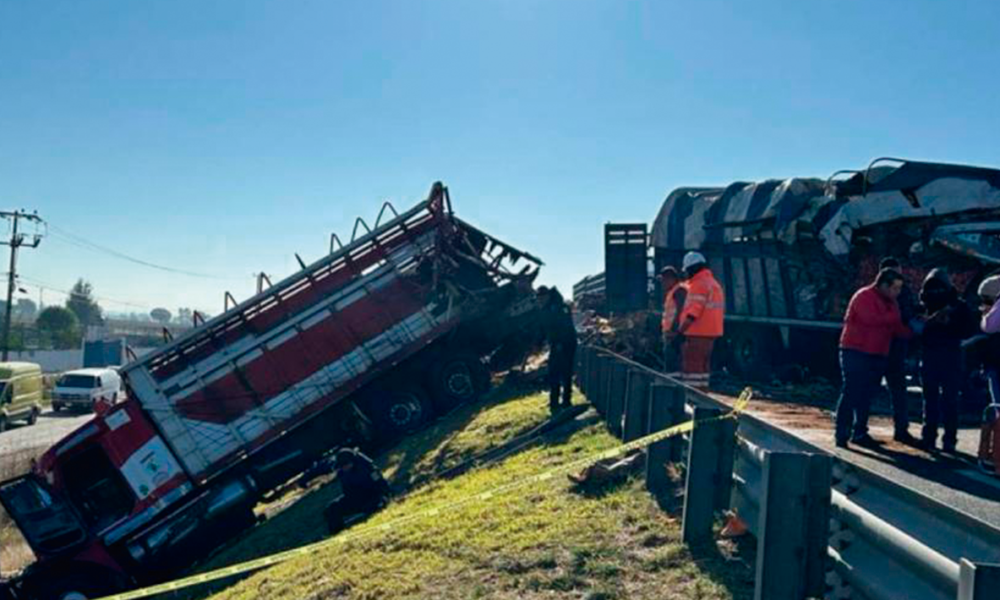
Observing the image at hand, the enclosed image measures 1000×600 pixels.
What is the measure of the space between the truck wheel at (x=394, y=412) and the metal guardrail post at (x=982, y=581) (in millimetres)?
12657

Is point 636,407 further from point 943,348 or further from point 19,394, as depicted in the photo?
point 19,394

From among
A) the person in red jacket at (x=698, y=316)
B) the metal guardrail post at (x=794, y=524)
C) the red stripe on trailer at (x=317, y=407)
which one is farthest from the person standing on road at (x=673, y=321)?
the red stripe on trailer at (x=317, y=407)

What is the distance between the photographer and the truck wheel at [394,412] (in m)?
14.4

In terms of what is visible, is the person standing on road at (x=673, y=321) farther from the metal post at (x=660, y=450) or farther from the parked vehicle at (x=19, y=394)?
the parked vehicle at (x=19, y=394)

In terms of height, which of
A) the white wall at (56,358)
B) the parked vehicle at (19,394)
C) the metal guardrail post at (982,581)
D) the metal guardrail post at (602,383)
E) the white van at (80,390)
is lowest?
the white wall at (56,358)

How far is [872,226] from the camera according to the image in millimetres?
11062

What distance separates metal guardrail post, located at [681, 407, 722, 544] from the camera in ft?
15.2

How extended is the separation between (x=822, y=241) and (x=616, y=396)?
188 inches

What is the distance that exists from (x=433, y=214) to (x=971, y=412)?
903cm

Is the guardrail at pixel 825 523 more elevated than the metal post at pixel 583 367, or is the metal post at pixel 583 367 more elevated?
the guardrail at pixel 825 523

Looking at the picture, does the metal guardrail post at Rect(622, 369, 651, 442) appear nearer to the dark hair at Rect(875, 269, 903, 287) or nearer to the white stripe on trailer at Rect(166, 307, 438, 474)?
the dark hair at Rect(875, 269, 903, 287)

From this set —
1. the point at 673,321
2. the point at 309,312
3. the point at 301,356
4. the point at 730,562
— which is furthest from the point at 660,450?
the point at 309,312

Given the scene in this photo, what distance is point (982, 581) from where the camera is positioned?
2.06m

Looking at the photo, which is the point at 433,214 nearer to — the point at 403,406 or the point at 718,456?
the point at 403,406
